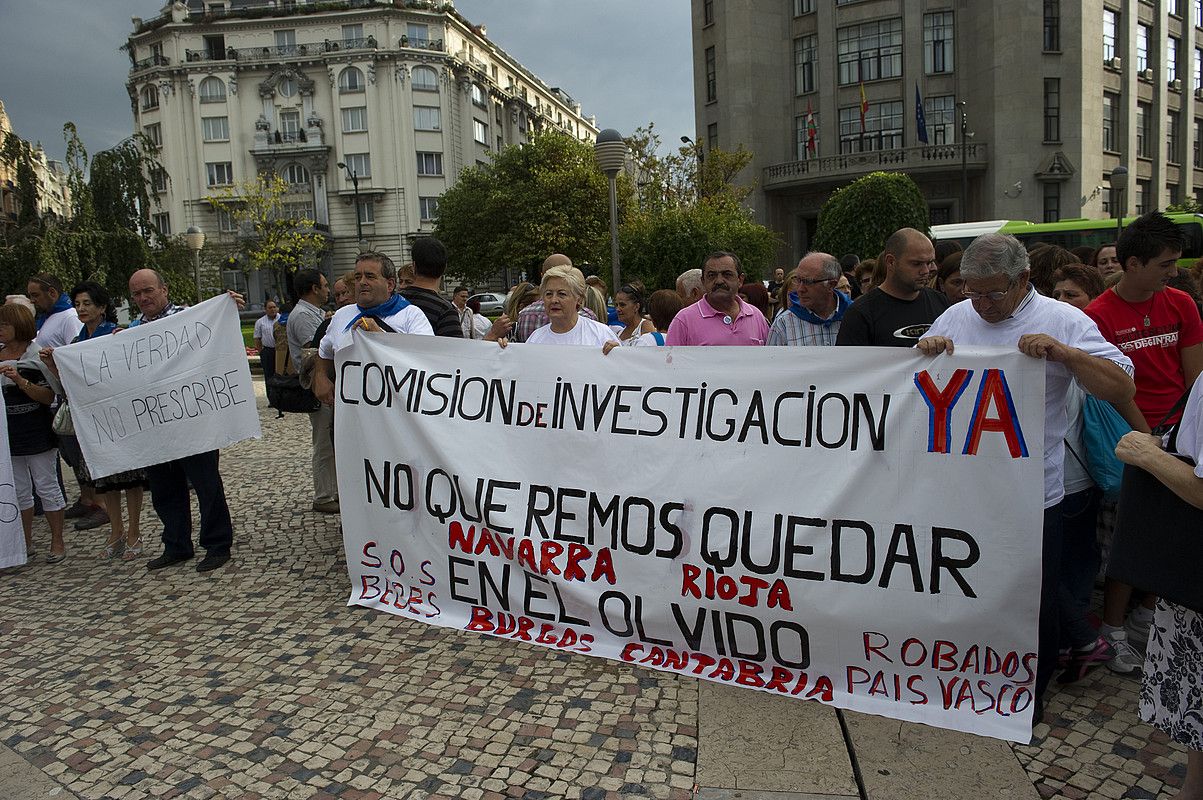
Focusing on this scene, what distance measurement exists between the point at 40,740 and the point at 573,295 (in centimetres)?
313

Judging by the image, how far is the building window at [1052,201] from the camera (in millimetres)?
37469

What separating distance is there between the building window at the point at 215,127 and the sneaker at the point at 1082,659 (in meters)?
72.3

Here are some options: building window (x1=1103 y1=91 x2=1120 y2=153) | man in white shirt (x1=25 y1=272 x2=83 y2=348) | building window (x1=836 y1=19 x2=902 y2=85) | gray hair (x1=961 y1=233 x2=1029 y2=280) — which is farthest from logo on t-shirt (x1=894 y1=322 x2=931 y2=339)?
building window (x1=1103 y1=91 x2=1120 y2=153)

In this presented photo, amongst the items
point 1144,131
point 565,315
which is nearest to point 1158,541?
point 565,315

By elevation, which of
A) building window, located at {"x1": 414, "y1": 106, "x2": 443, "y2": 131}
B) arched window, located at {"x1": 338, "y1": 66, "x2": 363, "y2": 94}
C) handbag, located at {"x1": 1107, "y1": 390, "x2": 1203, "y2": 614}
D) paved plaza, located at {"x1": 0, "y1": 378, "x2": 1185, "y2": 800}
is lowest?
paved plaza, located at {"x1": 0, "y1": 378, "x2": 1185, "y2": 800}

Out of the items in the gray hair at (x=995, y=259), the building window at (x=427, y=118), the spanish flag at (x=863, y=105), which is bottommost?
the gray hair at (x=995, y=259)

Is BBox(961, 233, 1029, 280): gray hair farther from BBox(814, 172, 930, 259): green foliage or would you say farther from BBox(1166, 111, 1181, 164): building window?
BBox(1166, 111, 1181, 164): building window

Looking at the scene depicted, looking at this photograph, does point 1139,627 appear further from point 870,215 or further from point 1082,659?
point 870,215

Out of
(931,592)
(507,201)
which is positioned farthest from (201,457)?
(507,201)

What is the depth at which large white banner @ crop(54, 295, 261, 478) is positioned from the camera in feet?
17.9

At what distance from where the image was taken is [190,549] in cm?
564

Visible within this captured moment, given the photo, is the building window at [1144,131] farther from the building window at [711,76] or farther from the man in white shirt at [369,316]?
the man in white shirt at [369,316]

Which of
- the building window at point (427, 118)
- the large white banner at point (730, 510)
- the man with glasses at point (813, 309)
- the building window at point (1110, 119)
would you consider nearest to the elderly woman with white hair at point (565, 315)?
the large white banner at point (730, 510)

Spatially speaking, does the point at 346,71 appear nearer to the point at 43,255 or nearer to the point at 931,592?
the point at 43,255
